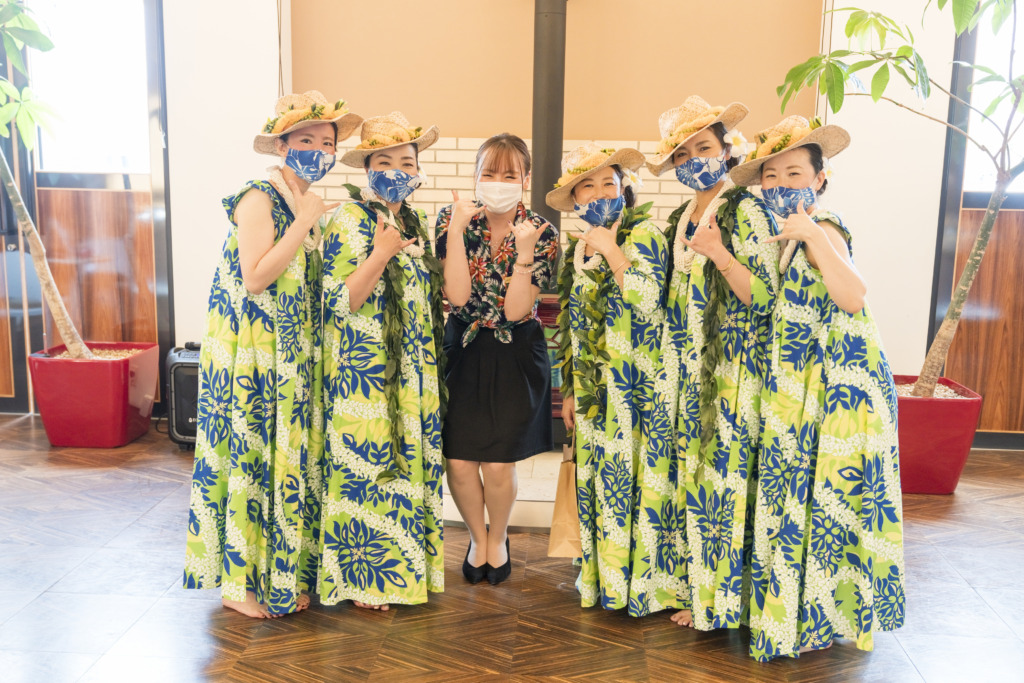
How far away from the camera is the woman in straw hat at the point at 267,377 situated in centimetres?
283

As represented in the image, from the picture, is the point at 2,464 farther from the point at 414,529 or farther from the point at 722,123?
the point at 722,123

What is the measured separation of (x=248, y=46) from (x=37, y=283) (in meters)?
1.98

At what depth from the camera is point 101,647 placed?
9.21ft

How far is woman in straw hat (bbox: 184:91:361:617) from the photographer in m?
2.83

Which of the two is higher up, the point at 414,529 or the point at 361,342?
the point at 361,342

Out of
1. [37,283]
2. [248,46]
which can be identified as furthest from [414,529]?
[37,283]

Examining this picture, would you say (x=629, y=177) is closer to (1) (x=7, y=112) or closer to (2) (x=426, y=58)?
(2) (x=426, y=58)

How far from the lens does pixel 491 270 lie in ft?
10.5

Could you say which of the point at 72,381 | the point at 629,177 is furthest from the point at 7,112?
the point at 629,177

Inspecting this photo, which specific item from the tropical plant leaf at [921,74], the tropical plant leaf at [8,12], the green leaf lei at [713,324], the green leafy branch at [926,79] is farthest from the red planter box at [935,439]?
the tropical plant leaf at [8,12]

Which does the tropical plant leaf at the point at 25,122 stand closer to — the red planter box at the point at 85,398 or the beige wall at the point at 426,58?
the red planter box at the point at 85,398

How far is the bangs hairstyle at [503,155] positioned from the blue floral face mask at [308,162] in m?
0.55

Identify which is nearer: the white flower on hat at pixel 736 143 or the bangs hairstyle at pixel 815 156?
the bangs hairstyle at pixel 815 156

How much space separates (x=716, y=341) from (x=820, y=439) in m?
0.42
